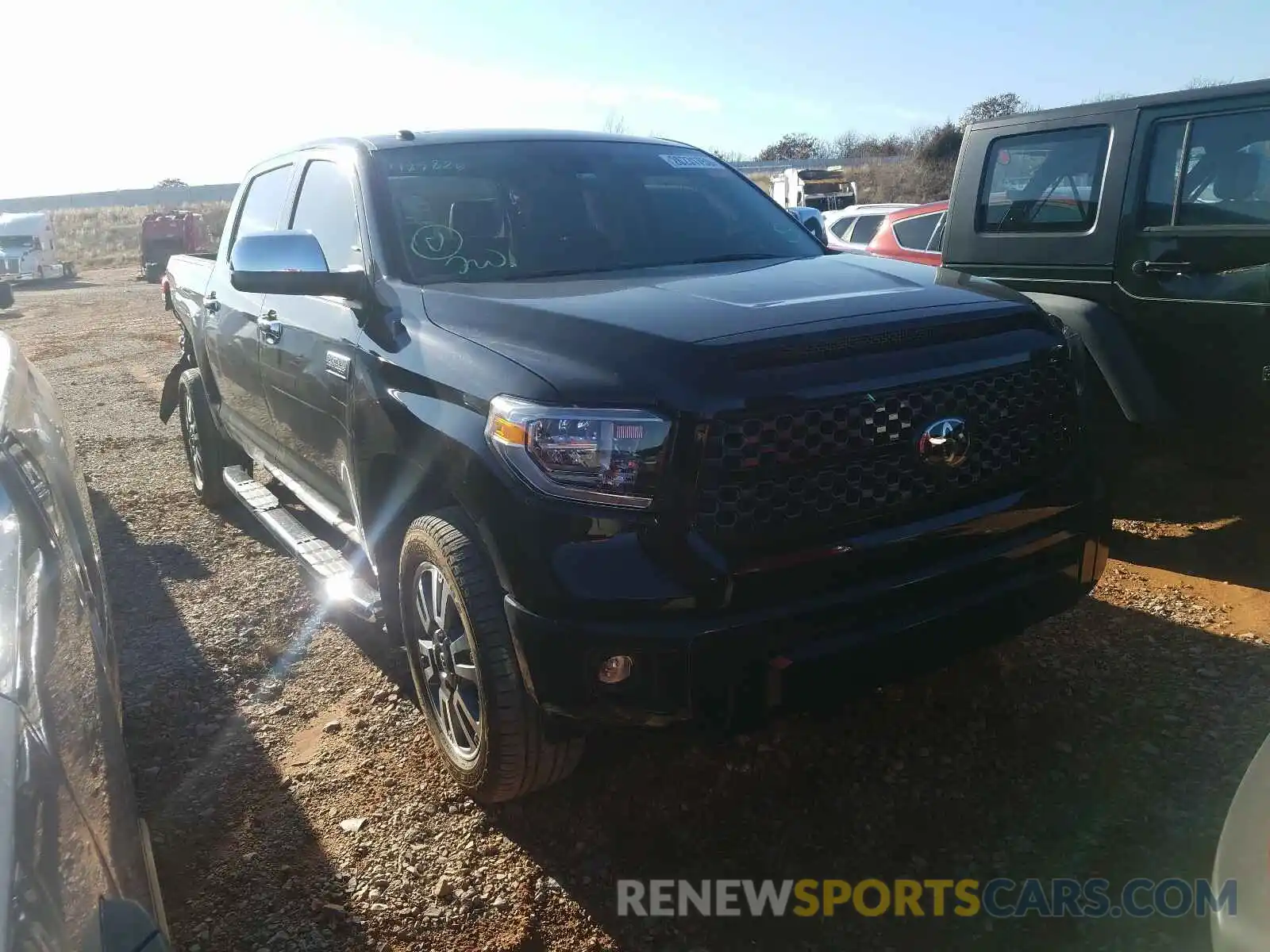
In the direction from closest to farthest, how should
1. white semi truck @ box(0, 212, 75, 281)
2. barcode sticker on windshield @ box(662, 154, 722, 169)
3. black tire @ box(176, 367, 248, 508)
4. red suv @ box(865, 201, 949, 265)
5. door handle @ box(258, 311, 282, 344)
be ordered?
door handle @ box(258, 311, 282, 344) < barcode sticker on windshield @ box(662, 154, 722, 169) < black tire @ box(176, 367, 248, 508) < red suv @ box(865, 201, 949, 265) < white semi truck @ box(0, 212, 75, 281)

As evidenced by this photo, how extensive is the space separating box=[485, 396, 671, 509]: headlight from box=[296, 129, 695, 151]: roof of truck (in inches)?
69.7

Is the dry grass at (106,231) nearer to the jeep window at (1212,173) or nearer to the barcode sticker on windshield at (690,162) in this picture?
the barcode sticker on windshield at (690,162)

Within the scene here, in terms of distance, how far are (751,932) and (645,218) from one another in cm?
245

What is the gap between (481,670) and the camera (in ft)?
8.37

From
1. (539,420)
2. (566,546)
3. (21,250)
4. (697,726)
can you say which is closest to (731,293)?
(539,420)

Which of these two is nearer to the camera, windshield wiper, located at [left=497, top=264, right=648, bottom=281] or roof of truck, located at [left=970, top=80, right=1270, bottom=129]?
windshield wiper, located at [left=497, top=264, right=648, bottom=281]

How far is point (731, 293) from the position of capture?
2846mm

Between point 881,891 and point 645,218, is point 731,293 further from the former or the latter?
point 881,891

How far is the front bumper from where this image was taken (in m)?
2.24

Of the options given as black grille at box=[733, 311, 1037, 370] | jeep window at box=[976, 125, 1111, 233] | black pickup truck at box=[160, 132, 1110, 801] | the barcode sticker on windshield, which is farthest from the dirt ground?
the barcode sticker on windshield

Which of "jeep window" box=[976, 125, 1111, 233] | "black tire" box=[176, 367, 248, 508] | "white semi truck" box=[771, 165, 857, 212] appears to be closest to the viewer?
"jeep window" box=[976, 125, 1111, 233]

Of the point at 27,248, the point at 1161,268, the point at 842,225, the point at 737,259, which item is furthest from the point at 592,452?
the point at 27,248

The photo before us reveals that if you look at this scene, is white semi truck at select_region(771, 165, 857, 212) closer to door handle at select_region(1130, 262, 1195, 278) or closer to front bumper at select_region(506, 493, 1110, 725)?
door handle at select_region(1130, 262, 1195, 278)

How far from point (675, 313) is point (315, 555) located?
2.01 m
